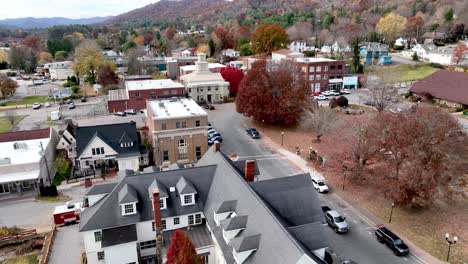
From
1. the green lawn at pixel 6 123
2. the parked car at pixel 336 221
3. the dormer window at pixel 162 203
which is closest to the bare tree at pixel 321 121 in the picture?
the parked car at pixel 336 221

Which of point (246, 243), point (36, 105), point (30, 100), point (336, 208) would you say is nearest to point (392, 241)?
point (336, 208)

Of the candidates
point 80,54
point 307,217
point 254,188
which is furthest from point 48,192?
point 80,54

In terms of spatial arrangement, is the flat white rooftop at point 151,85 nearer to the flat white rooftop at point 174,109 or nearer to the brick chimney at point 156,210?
the flat white rooftop at point 174,109

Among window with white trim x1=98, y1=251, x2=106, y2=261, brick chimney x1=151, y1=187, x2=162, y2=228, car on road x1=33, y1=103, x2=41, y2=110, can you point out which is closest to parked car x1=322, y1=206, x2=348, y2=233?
brick chimney x1=151, y1=187, x2=162, y2=228

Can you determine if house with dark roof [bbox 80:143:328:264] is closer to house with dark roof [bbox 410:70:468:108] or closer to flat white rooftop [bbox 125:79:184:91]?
flat white rooftop [bbox 125:79:184:91]

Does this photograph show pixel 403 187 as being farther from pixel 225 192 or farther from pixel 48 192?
pixel 48 192

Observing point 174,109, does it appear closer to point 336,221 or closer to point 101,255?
point 101,255
